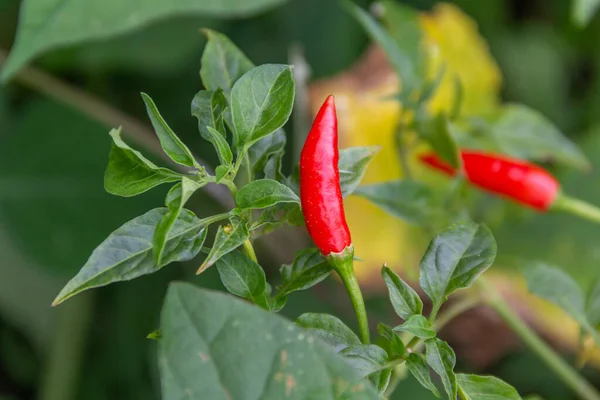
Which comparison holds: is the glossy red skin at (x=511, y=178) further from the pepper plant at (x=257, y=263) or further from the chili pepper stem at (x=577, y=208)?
the pepper plant at (x=257, y=263)

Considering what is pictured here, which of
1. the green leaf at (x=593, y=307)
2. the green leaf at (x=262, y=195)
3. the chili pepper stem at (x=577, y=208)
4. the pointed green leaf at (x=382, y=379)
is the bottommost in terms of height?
the green leaf at (x=593, y=307)

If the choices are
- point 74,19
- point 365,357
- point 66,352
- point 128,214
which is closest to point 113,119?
point 128,214

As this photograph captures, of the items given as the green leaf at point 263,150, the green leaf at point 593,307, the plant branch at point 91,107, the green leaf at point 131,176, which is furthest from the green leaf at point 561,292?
the plant branch at point 91,107

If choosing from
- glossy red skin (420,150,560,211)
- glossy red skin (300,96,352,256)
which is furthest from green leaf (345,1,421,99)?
glossy red skin (300,96,352,256)

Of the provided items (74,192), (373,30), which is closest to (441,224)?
(373,30)

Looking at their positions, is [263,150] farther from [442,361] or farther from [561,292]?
[561,292]

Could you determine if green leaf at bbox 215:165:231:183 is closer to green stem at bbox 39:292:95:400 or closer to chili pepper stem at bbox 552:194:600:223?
chili pepper stem at bbox 552:194:600:223
